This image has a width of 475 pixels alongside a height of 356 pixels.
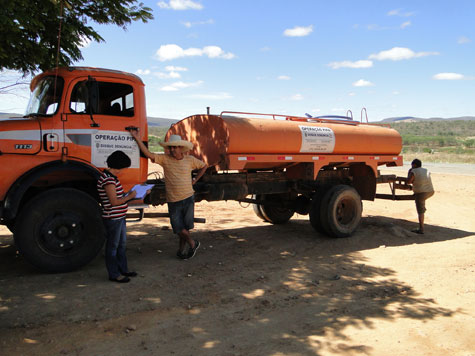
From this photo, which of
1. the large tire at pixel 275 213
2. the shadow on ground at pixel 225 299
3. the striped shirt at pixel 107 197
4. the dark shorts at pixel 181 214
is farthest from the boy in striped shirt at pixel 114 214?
the large tire at pixel 275 213

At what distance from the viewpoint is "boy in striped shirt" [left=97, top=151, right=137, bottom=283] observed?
4.97 m

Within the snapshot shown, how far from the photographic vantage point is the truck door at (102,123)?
5664 mm

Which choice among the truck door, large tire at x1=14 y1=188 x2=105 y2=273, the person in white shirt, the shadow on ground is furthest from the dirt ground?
the truck door

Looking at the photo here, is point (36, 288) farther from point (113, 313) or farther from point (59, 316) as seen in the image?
point (113, 313)

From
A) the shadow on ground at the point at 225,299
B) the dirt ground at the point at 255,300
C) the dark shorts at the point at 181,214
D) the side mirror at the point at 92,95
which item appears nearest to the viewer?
the dirt ground at the point at 255,300

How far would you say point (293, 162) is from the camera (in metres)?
7.71

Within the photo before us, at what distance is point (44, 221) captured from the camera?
539cm

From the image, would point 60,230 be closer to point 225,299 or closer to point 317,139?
point 225,299

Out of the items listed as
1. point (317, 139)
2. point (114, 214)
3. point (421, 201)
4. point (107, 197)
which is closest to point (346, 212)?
point (421, 201)

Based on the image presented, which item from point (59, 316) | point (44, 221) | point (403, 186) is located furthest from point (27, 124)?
point (403, 186)

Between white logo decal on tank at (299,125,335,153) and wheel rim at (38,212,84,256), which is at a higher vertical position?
white logo decal on tank at (299,125,335,153)

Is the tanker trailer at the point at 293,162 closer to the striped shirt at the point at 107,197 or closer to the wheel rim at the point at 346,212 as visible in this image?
the wheel rim at the point at 346,212

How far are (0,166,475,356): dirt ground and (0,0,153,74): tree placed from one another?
122 inches

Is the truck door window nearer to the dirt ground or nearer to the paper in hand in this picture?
the paper in hand
